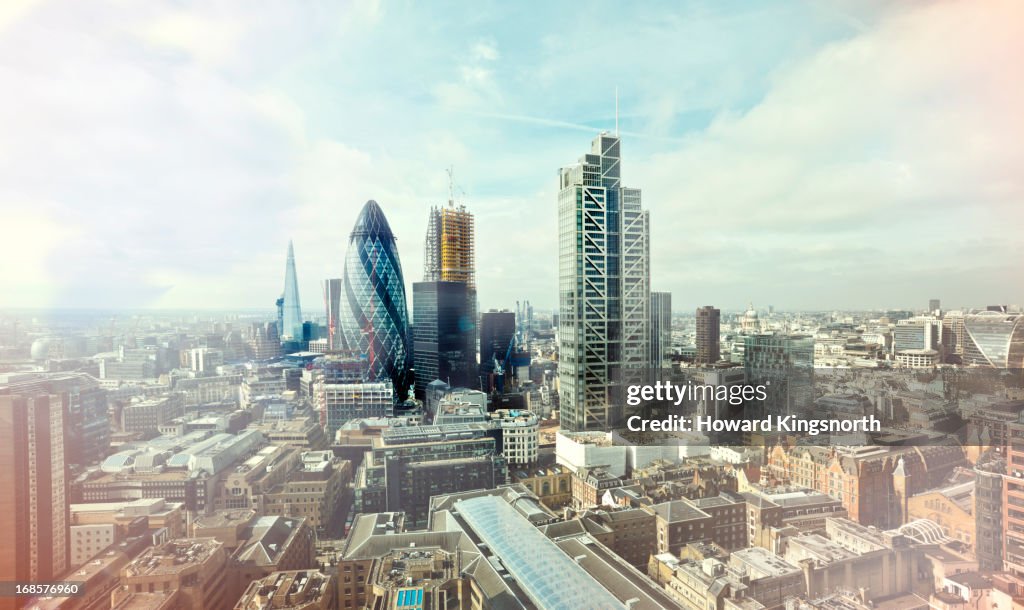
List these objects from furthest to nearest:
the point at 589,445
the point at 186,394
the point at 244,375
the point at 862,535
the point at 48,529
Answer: the point at 244,375 → the point at 186,394 → the point at 589,445 → the point at 862,535 → the point at 48,529

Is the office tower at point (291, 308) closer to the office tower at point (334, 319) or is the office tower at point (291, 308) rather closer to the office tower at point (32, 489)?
the office tower at point (334, 319)

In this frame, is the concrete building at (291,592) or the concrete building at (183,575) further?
the concrete building at (183,575)

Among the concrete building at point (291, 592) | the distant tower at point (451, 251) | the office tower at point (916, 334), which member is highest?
the distant tower at point (451, 251)

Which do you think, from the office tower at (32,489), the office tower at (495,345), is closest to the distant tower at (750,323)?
the office tower at (495,345)

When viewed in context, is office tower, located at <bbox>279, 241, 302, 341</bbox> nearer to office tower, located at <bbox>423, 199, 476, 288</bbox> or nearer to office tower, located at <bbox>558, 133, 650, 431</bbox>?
office tower, located at <bbox>423, 199, 476, 288</bbox>

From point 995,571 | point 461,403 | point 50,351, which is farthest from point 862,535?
point 50,351

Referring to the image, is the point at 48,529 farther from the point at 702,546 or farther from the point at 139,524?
the point at 702,546
